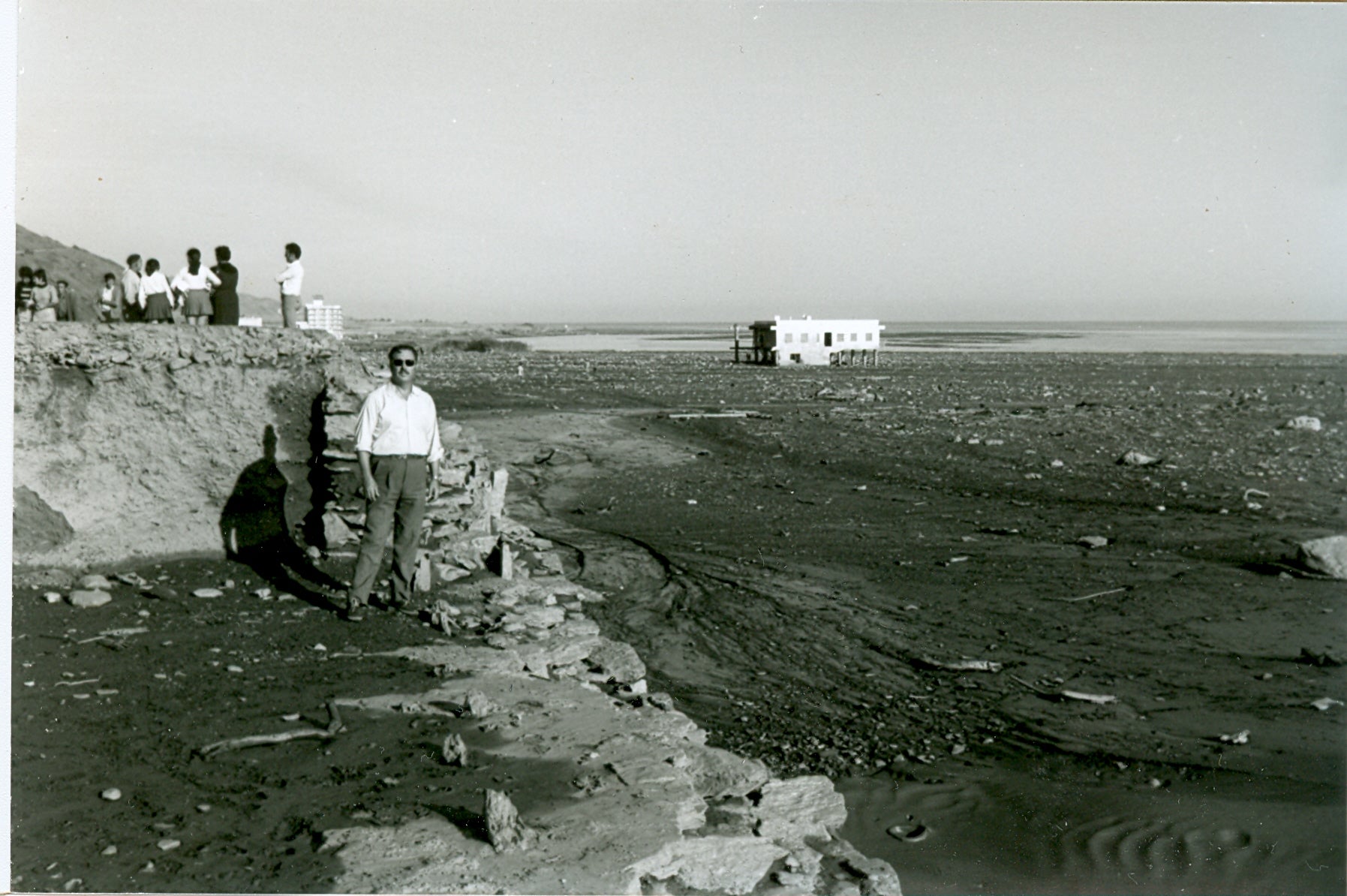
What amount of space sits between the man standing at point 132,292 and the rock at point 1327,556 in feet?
35.6

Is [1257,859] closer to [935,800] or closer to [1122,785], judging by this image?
[1122,785]

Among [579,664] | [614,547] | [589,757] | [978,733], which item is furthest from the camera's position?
[614,547]

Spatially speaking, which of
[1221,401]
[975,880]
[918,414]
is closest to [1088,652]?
[975,880]

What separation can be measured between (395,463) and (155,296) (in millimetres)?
4846

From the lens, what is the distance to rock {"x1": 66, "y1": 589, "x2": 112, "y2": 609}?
20.6ft

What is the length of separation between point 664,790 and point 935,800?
1.44 meters

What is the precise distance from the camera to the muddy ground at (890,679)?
4113 mm

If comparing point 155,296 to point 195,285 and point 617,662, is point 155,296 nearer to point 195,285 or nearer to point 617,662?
point 195,285

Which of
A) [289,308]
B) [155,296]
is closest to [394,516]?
[289,308]

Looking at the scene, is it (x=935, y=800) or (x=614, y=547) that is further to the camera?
(x=614, y=547)

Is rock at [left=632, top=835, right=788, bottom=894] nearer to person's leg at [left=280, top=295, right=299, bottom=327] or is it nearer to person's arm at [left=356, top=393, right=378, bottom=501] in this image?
person's arm at [left=356, top=393, right=378, bottom=501]

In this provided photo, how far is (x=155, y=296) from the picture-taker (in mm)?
9320

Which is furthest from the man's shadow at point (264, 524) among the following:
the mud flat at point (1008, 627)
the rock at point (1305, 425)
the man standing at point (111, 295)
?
the rock at point (1305, 425)

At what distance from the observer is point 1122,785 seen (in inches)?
192
